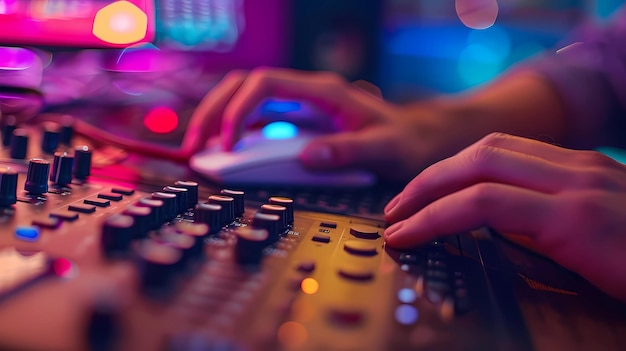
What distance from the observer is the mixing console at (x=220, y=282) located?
25 centimetres

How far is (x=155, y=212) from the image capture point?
382 mm

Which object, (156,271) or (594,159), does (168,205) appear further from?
(594,159)

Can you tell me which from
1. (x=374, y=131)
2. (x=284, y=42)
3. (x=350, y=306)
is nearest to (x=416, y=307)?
(x=350, y=306)

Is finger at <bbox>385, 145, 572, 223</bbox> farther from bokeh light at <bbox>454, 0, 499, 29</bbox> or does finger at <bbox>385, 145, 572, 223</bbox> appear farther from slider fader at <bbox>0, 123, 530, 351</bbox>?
bokeh light at <bbox>454, 0, 499, 29</bbox>

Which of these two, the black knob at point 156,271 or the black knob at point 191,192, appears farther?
the black knob at point 191,192

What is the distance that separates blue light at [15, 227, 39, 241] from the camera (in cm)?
35

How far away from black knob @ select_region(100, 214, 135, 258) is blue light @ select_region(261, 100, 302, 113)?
1.67ft

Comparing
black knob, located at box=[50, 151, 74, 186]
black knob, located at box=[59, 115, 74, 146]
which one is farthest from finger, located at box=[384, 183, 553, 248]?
black knob, located at box=[59, 115, 74, 146]

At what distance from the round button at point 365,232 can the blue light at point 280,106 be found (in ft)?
1.22

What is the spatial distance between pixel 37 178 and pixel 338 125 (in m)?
0.47

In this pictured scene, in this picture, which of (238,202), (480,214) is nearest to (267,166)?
(238,202)

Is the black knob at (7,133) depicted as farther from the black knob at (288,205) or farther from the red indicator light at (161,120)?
the black knob at (288,205)

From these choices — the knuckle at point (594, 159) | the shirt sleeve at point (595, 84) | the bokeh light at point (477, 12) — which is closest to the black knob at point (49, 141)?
the knuckle at point (594, 159)

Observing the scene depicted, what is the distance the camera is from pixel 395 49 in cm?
260
